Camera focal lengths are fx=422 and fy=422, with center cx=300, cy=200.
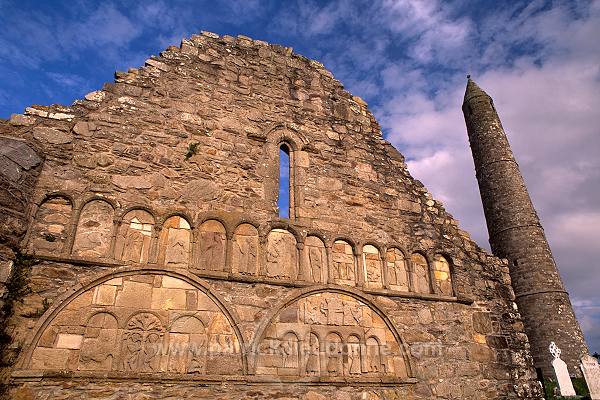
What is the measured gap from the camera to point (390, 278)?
22.2 ft

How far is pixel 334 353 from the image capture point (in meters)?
5.91

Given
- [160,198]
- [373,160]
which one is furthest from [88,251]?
[373,160]

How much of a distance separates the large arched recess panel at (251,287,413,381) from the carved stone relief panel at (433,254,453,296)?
122 centimetres

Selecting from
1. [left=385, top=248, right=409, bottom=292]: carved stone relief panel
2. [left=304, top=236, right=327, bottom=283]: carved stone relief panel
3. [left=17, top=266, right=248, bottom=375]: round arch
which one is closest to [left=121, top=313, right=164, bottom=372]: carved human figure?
[left=17, top=266, right=248, bottom=375]: round arch

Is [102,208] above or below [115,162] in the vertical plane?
below

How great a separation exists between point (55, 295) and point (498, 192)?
16933 mm

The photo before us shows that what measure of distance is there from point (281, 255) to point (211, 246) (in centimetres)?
104

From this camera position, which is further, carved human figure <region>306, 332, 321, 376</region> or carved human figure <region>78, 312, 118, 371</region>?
carved human figure <region>306, 332, 321, 376</region>

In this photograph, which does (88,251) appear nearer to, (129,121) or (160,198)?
(160,198)

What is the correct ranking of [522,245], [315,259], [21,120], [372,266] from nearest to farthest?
[21,120] < [315,259] < [372,266] < [522,245]

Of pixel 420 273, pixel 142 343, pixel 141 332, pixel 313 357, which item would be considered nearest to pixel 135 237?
pixel 141 332

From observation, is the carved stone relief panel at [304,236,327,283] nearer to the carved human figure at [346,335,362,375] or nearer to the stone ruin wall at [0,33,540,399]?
the stone ruin wall at [0,33,540,399]

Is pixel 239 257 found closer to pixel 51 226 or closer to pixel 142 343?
pixel 142 343

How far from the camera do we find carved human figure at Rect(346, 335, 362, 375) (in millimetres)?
5910
